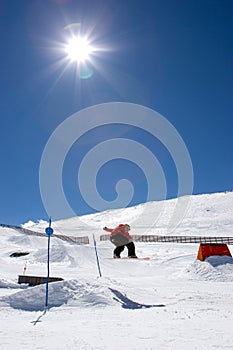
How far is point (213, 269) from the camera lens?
14016mm

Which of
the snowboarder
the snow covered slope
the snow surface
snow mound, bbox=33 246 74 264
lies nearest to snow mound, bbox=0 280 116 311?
the snow surface

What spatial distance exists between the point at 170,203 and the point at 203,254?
55642 millimetres

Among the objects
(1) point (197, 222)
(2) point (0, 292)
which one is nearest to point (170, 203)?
(1) point (197, 222)

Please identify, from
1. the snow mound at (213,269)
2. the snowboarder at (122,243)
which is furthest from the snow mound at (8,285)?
the snowboarder at (122,243)

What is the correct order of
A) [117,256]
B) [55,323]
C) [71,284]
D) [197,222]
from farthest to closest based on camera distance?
[197,222]
[117,256]
[71,284]
[55,323]

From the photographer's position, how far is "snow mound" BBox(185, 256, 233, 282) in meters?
13.4

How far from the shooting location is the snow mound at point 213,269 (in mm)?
13406

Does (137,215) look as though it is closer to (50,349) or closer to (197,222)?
(197,222)

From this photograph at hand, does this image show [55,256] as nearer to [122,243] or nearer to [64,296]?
[122,243]

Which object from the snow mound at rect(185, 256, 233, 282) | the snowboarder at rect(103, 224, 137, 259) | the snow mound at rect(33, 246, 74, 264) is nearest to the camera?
the snow mound at rect(185, 256, 233, 282)

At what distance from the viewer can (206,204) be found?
63.0 m

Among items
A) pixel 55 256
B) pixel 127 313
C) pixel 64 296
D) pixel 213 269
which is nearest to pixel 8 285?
pixel 64 296

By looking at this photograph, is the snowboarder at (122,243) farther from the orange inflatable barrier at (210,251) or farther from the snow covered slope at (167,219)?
the snow covered slope at (167,219)

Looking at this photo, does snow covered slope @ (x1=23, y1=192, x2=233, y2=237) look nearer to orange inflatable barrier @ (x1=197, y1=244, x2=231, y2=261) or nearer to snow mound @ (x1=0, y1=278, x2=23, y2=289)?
orange inflatable barrier @ (x1=197, y1=244, x2=231, y2=261)
